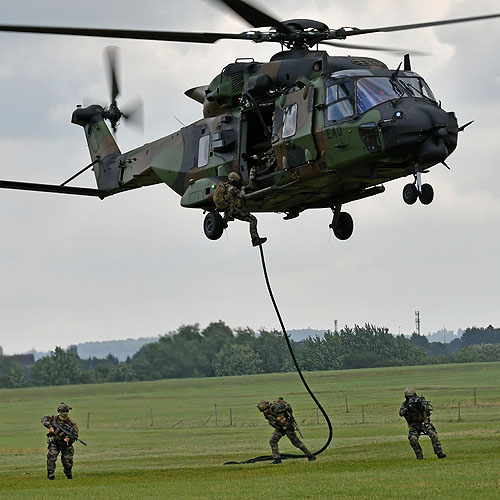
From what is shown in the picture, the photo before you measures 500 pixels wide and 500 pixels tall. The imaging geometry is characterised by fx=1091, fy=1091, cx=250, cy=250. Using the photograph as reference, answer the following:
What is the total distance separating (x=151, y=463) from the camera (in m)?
37.5

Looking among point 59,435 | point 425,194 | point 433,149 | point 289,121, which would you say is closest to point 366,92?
point 433,149

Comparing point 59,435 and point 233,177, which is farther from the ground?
point 233,177

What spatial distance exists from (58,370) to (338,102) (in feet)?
289

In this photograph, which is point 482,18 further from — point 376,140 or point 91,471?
point 91,471

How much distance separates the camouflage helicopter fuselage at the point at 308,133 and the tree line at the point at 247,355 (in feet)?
95.5

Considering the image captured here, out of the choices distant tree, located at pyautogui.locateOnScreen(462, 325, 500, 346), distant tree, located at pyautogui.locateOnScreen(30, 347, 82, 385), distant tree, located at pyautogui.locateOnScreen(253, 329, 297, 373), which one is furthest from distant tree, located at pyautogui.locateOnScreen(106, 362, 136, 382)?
distant tree, located at pyautogui.locateOnScreen(462, 325, 500, 346)

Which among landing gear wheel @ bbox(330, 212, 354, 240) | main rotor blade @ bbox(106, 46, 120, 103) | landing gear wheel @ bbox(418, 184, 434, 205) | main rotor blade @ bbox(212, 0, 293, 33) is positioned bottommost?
landing gear wheel @ bbox(418, 184, 434, 205)

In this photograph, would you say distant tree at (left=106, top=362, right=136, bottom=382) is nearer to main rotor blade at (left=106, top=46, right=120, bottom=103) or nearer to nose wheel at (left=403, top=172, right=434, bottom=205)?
main rotor blade at (left=106, top=46, right=120, bottom=103)

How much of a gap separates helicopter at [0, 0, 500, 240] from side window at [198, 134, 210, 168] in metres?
0.03

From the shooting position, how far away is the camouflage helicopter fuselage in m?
22.6

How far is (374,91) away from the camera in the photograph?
76.0 ft

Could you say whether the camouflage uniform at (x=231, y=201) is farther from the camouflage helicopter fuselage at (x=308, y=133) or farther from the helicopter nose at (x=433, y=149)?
the helicopter nose at (x=433, y=149)

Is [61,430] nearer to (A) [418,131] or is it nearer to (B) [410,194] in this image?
(B) [410,194]

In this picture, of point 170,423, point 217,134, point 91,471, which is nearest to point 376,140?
point 217,134
